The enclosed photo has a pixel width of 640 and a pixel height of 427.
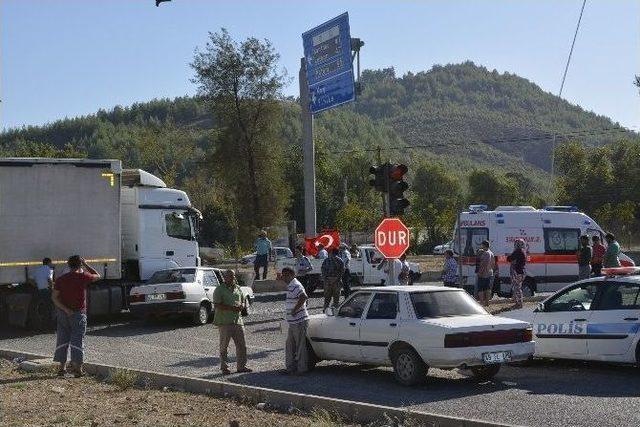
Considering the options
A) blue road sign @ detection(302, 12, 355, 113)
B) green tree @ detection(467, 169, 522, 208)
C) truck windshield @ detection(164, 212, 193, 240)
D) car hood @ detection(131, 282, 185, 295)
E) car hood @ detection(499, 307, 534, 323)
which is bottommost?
car hood @ detection(499, 307, 534, 323)

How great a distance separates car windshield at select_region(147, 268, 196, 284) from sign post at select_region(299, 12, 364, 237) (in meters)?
3.20

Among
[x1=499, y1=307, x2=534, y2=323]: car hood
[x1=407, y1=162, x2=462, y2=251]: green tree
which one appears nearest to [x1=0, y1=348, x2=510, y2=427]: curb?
[x1=499, y1=307, x2=534, y2=323]: car hood

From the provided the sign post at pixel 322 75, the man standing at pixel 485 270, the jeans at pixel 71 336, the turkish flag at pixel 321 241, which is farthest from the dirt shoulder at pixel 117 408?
the man standing at pixel 485 270

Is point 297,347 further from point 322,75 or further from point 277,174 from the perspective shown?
point 277,174

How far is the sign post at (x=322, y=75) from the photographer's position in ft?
75.6

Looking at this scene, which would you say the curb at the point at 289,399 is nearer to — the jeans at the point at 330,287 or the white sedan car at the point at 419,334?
the white sedan car at the point at 419,334

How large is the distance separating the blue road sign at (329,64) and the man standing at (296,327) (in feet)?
30.4

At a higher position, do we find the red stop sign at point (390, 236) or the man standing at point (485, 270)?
the red stop sign at point (390, 236)

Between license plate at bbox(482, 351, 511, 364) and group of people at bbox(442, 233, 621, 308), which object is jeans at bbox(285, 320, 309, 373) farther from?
group of people at bbox(442, 233, 621, 308)

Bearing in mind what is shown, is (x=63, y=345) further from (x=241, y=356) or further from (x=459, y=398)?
(x=459, y=398)

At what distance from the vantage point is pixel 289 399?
11.8m

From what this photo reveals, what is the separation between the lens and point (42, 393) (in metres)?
13.6

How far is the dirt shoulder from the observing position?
434 inches

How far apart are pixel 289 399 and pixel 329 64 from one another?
514 inches
